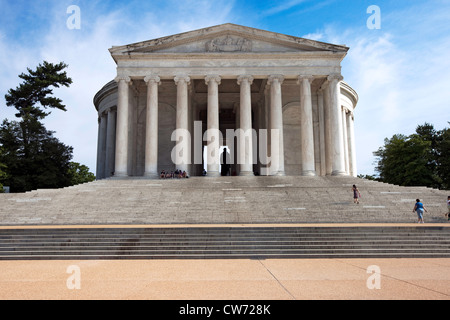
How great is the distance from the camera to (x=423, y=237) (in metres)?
20.7

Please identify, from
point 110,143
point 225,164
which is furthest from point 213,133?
point 110,143

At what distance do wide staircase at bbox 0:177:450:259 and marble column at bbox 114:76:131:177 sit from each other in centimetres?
596

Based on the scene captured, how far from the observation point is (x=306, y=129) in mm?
49219

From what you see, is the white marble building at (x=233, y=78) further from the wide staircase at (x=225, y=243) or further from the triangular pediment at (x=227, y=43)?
the wide staircase at (x=225, y=243)

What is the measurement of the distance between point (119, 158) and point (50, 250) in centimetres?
2983

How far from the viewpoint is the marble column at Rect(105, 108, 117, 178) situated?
6206 cm

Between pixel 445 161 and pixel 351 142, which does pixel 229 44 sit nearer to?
pixel 351 142

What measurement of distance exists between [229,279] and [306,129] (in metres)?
39.3

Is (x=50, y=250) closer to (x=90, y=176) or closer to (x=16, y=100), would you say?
(x=16, y=100)

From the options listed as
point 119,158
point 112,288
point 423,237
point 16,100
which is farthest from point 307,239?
point 16,100

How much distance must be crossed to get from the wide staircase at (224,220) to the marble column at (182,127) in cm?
626
